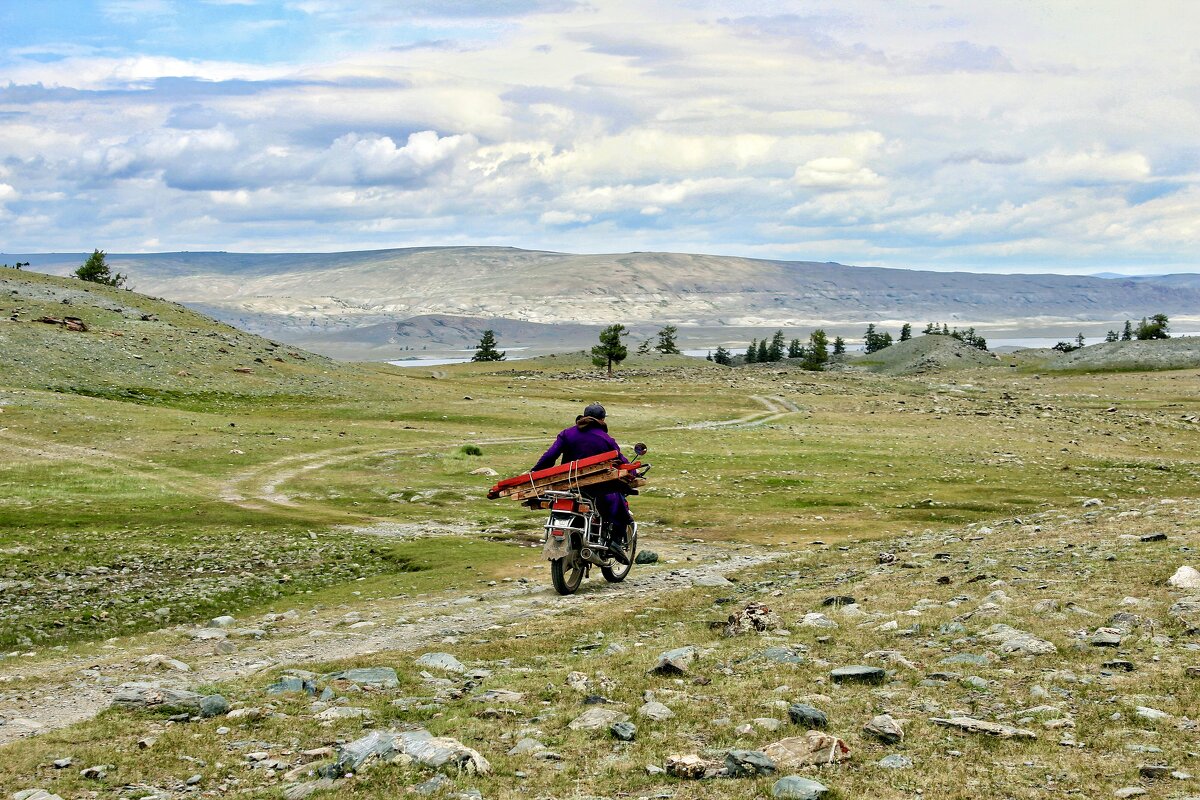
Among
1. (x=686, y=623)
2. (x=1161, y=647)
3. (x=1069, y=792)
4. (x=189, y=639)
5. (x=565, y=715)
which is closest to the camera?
(x=1069, y=792)

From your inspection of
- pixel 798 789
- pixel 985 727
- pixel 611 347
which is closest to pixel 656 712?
pixel 798 789

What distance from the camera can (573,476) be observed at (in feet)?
69.1

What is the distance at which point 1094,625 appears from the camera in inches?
540

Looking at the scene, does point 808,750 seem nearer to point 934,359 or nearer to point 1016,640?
point 1016,640

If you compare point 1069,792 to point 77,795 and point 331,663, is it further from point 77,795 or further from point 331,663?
point 331,663

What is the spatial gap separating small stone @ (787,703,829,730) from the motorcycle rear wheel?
10.3m

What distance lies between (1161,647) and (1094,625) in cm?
135

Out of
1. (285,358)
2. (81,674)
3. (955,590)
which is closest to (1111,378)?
(285,358)

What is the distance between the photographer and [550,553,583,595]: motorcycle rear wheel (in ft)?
68.5

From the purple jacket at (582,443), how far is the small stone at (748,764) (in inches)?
474

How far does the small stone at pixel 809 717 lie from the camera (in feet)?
34.7

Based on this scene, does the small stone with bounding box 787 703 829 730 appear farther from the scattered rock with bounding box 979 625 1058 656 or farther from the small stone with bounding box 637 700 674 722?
the scattered rock with bounding box 979 625 1058 656

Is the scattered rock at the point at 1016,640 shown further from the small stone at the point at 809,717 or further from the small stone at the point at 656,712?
the small stone at the point at 656,712

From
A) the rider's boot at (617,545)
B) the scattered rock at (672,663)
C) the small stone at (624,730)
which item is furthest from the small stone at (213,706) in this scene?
the rider's boot at (617,545)
